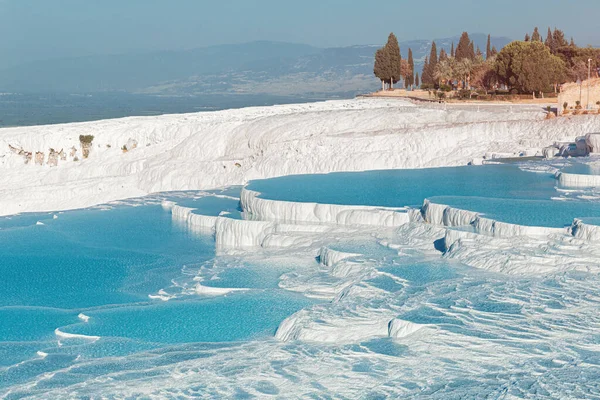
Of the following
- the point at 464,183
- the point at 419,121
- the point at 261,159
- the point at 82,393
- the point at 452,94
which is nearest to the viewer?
the point at 82,393

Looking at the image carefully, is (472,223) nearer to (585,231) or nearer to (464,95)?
(585,231)

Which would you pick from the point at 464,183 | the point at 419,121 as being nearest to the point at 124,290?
the point at 464,183

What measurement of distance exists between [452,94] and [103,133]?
2065 centimetres

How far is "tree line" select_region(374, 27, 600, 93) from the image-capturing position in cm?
3838

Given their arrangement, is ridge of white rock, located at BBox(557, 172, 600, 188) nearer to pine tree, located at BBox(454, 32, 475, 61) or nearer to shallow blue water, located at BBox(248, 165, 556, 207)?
shallow blue water, located at BBox(248, 165, 556, 207)

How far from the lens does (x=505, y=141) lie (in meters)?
25.5

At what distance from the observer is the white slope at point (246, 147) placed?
24703mm

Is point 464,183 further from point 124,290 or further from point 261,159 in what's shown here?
point 124,290

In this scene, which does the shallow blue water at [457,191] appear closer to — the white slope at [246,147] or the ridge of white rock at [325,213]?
the ridge of white rock at [325,213]

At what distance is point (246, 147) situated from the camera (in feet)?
88.6

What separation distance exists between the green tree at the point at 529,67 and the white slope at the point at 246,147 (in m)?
8.29

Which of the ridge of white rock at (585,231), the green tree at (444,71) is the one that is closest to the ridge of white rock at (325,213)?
the ridge of white rock at (585,231)

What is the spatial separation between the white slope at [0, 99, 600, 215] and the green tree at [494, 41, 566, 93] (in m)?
8.29

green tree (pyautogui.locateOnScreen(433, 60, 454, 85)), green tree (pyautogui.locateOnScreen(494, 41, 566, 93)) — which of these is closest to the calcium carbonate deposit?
green tree (pyautogui.locateOnScreen(494, 41, 566, 93))
